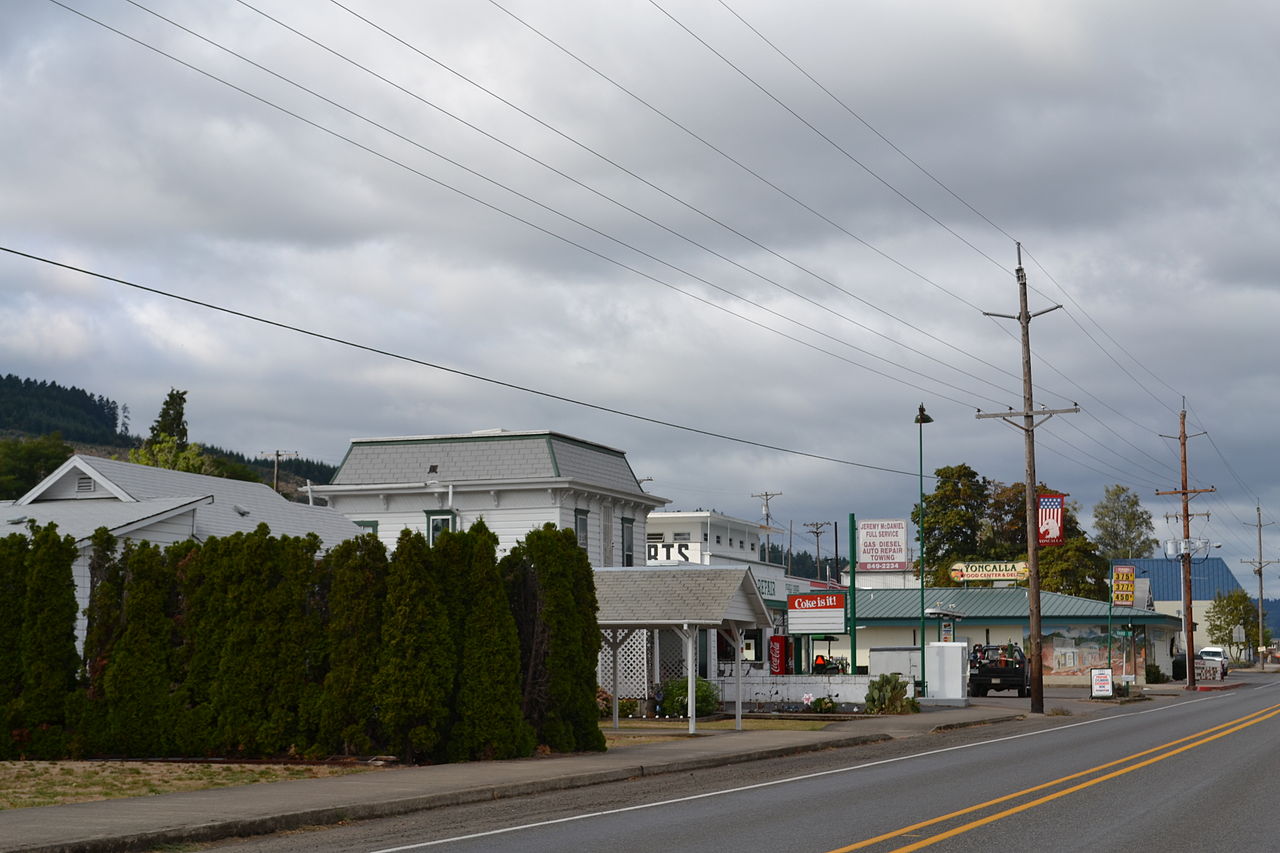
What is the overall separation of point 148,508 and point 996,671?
34.0 metres

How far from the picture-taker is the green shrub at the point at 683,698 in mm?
35344

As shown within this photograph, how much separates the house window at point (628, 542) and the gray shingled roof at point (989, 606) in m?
25.3

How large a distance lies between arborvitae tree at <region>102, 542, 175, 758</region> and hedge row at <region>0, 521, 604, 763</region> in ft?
0.09

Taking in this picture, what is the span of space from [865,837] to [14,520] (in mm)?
25752

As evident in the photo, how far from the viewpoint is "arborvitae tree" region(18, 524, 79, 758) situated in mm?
21906

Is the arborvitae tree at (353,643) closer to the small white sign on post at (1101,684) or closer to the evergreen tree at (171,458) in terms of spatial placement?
the small white sign on post at (1101,684)

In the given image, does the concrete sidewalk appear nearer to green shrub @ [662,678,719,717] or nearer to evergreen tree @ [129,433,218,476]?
green shrub @ [662,678,719,717]

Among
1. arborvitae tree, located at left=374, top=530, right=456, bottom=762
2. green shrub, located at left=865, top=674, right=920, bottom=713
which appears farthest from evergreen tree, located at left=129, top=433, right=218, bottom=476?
arborvitae tree, located at left=374, top=530, right=456, bottom=762

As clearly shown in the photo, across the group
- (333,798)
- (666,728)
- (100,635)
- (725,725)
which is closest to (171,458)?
(725,725)

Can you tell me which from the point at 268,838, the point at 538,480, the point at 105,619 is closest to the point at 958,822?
the point at 268,838

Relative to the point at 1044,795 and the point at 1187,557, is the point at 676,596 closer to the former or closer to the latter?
the point at 1044,795

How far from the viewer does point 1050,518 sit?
176ft

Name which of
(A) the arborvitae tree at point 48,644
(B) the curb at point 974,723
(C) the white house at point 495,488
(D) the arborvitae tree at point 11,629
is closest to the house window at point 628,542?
(C) the white house at point 495,488

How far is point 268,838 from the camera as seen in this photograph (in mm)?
13508
